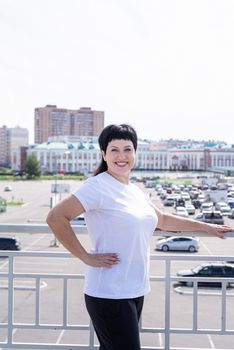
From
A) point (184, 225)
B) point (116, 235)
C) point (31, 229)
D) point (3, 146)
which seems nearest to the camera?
point (116, 235)

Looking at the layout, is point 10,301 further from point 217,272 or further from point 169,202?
point 169,202

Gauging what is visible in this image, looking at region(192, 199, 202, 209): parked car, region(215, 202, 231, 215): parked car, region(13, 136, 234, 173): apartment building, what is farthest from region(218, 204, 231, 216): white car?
region(13, 136, 234, 173): apartment building

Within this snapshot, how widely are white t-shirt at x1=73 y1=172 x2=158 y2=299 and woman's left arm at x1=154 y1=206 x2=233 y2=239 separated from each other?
35 cm

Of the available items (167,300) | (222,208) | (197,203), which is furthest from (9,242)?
(197,203)

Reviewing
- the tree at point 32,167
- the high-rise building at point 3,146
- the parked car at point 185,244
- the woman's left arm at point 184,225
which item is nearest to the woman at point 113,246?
the woman's left arm at point 184,225

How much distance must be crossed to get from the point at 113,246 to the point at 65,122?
401 feet

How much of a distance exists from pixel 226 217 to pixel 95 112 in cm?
9379

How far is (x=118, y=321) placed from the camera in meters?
1.78

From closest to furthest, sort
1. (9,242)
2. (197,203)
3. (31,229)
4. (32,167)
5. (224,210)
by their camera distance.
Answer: (31,229) < (9,242) < (224,210) < (197,203) < (32,167)

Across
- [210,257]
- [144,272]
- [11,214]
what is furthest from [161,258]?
[11,214]

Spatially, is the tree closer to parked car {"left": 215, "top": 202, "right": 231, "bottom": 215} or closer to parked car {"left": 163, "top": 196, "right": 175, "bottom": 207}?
parked car {"left": 163, "top": 196, "right": 175, "bottom": 207}

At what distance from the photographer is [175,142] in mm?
123125

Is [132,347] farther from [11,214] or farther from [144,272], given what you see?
[11,214]

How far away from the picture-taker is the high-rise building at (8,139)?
11869cm
